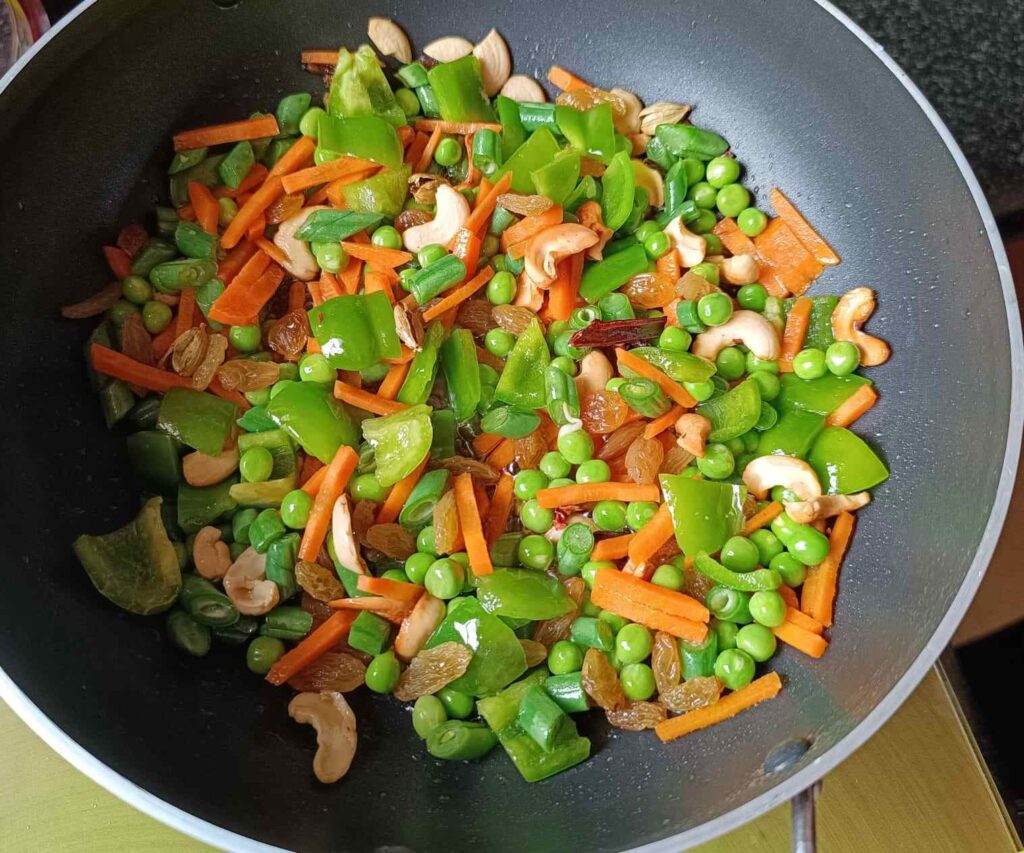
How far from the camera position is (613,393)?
193 centimetres

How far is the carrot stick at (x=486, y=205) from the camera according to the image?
80.9 inches

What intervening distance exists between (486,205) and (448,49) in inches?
18.2

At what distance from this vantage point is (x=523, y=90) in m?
2.21

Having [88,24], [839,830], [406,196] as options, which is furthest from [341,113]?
[839,830]

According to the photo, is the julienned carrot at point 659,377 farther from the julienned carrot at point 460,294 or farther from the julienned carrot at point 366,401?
the julienned carrot at point 366,401

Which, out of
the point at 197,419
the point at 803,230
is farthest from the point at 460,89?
the point at 197,419

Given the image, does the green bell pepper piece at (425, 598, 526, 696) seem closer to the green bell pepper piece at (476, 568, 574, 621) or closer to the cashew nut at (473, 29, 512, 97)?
the green bell pepper piece at (476, 568, 574, 621)

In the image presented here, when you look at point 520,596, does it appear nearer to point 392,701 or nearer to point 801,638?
point 392,701

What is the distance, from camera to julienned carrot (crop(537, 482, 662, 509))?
1.86 metres

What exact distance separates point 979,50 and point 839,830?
211cm

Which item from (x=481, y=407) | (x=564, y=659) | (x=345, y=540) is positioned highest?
(x=481, y=407)

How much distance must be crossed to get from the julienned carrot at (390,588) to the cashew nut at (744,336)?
89 cm

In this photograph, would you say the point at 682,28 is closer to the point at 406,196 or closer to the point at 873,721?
the point at 406,196

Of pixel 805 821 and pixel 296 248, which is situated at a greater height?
pixel 805 821
